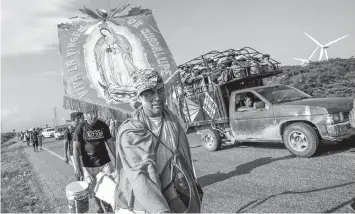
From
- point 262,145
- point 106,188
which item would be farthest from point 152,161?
point 262,145

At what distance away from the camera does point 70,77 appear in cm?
314

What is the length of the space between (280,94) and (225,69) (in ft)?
6.17

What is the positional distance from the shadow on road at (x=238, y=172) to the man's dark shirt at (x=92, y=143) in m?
2.38

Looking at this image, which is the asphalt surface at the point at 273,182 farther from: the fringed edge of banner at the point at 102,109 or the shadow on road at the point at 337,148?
the fringed edge of banner at the point at 102,109

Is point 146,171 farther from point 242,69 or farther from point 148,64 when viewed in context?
point 242,69

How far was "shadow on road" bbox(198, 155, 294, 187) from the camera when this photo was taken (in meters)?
6.60

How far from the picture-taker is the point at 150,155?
2.03 m

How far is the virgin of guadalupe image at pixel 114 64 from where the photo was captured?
2865mm

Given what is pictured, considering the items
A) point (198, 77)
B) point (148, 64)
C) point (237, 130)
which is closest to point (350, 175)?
point (237, 130)

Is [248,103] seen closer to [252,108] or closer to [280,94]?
[252,108]

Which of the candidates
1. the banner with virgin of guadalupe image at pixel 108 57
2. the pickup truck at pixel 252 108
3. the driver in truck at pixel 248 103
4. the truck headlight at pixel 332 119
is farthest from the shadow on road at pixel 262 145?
the banner with virgin of guadalupe image at pixel 108 57

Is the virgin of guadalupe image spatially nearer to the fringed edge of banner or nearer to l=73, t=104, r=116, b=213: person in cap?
the fringed edge of banner

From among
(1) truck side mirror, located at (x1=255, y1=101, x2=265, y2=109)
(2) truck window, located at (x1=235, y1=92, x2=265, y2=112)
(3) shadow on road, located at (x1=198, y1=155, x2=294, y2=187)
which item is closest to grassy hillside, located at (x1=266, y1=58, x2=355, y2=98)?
(2) truck window, located at (x1=235, y1=92, x2=265, y2=112)

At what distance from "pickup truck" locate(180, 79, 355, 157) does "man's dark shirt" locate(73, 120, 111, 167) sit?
180 inches
